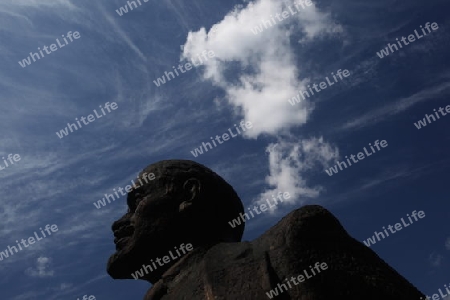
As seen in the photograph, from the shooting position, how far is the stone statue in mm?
4391

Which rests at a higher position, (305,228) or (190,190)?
(190,190)

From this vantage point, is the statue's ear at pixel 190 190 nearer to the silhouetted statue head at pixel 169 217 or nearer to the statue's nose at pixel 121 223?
the silhouetted statue head at pixel 169 217

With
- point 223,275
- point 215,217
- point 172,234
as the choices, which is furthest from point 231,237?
point 223,275

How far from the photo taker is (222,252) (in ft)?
17.5

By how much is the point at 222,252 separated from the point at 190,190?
1.16 m

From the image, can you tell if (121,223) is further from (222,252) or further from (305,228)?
(305,228)

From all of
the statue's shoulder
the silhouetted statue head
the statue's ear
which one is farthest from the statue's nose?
the statue's shoulder

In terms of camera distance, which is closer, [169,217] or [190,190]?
[169,217]

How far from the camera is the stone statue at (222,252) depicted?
4391 mm

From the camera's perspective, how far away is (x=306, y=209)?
4.72m

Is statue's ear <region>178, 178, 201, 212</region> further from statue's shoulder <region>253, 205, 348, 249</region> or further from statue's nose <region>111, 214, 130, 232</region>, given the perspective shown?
statue's shoulder <region>253, 205, 348, 249</region>

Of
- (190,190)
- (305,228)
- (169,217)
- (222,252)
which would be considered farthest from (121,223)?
(305,228)

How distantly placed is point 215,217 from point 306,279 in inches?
82.8

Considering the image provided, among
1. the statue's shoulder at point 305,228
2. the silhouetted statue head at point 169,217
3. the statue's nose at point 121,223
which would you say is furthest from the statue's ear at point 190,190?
the statue's shoulder at point 305,228
